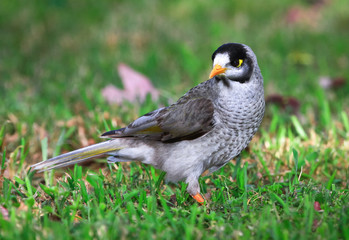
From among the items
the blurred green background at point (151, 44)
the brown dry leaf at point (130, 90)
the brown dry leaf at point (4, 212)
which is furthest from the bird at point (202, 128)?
the brown dry leaf at point (130, 90)

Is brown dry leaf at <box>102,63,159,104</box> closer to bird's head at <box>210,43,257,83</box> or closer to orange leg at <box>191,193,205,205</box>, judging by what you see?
bird's head at <box>210,43,257,83</box>

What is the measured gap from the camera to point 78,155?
3.98 meters

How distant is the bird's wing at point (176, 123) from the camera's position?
377 cm

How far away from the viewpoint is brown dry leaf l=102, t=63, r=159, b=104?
5.76 meters

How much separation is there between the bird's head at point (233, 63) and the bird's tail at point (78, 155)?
3.42ft

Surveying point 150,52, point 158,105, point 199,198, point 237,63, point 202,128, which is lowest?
point 199,198

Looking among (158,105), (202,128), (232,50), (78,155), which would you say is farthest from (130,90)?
(232,50)

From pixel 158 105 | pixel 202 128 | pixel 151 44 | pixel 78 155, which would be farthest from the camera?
pixel 151 44

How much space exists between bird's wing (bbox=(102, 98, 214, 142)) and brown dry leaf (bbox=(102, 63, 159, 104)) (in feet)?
5.58

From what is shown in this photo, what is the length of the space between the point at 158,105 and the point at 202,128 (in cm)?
182

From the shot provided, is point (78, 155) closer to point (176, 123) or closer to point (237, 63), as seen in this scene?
point (176, 123)

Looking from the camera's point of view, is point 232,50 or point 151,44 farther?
point 151,44

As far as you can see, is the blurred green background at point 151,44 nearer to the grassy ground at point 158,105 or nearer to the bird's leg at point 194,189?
the grassy ground at point 158,105

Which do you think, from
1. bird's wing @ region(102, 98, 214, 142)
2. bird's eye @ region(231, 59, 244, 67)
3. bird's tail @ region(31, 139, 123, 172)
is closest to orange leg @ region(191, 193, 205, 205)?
bird's wing @ region(102, 98, 214, 142)
